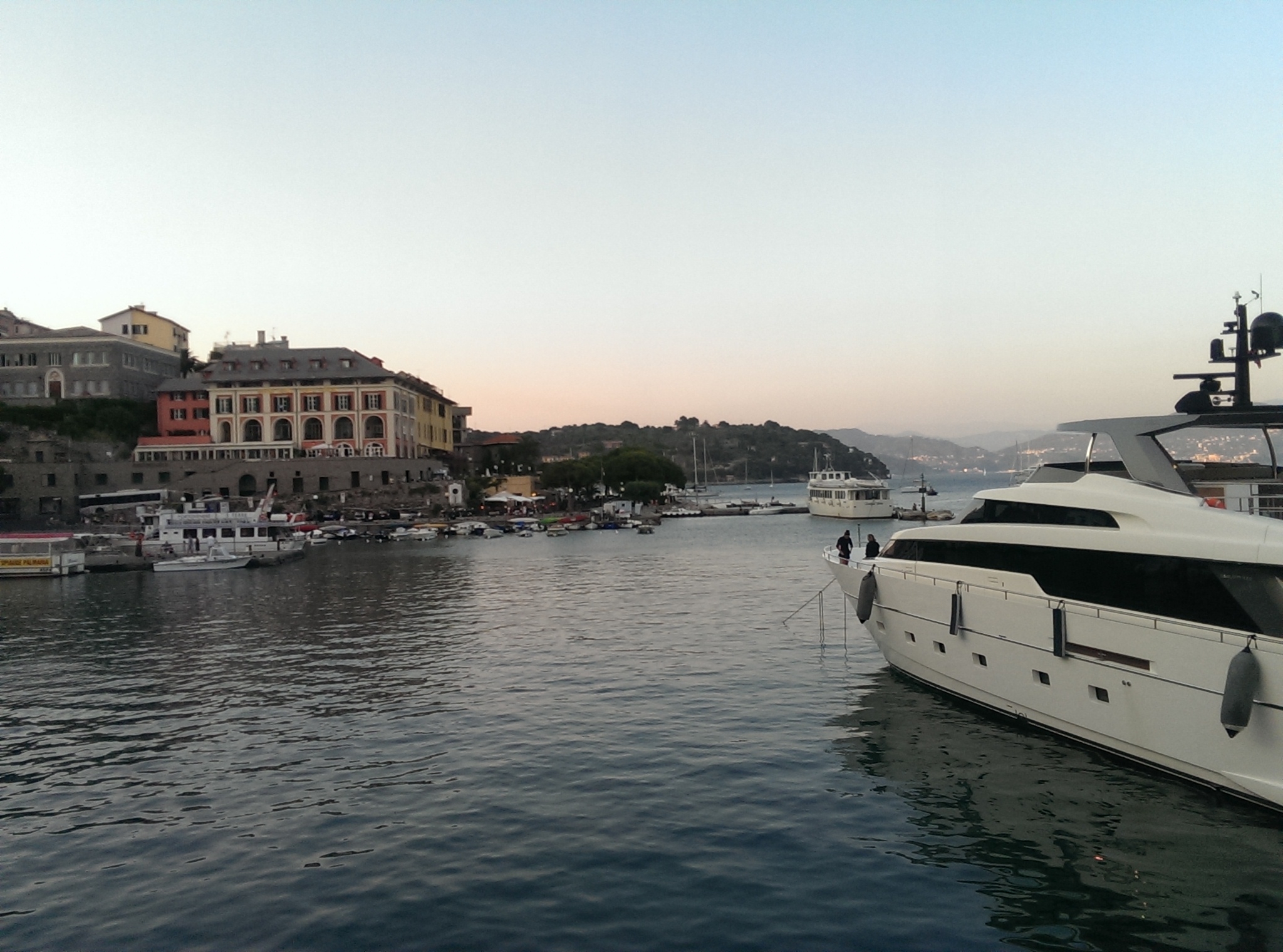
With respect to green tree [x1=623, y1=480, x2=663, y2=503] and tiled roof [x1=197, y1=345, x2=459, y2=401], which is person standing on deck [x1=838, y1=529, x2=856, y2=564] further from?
green tree [x1=623, y1=480, x2=663, y2=503]

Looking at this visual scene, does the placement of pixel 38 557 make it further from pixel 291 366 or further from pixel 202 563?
pixel 291 366

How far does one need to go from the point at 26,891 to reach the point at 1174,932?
14997 mm

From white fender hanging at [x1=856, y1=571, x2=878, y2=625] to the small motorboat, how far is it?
56246 mm

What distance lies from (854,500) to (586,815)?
332ft

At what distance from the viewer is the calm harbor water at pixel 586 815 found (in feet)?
36.0

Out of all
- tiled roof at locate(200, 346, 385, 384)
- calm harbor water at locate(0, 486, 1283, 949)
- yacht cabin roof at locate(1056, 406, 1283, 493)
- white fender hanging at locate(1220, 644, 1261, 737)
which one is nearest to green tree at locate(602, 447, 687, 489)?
tiled roof at locate(200, 346, 385, 384)

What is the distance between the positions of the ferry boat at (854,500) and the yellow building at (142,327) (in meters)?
97.6

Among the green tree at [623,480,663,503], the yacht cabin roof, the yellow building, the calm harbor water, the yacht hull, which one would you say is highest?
the yellow building

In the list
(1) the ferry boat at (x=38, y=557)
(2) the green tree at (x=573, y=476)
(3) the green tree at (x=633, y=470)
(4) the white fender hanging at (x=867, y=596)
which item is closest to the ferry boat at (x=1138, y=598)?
(4) the white fender hanging at (x=867, y=596)

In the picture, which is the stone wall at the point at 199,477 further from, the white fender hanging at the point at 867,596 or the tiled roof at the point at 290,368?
the white fender hanging at the point at 867,596

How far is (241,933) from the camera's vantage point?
35.6ft

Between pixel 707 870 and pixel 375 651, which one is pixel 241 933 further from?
pixel 375 651

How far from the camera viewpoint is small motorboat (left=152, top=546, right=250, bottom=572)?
6397cm

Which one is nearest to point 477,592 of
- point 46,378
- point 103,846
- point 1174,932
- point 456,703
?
point 456,703
